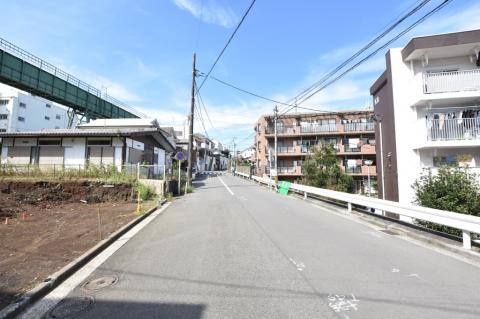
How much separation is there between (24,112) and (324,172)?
5031 cm

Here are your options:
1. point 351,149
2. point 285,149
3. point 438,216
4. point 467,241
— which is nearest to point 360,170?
point 351,149

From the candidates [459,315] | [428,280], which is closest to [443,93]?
[428,280]

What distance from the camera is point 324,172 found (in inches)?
886

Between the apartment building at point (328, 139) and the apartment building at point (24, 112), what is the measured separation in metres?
40.4

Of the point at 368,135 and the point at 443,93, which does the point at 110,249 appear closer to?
the point at 443,93

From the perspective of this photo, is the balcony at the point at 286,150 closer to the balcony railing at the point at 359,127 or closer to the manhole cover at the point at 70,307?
the balcony railing at the point at 359,127

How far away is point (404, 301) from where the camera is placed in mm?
3402

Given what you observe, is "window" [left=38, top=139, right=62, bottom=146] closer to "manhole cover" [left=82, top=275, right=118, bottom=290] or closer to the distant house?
the distant house

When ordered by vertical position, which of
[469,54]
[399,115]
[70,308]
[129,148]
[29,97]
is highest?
[29,97]

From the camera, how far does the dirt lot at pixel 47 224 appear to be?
4419 millimetres

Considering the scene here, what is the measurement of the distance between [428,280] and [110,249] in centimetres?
595

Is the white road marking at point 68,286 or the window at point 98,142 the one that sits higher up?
the window at point 98,142

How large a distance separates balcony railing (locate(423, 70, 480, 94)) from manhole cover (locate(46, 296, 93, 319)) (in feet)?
54.9

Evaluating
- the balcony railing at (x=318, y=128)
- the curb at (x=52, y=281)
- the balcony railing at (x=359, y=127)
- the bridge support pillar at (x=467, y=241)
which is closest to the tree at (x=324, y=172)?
the balcony railing at (x=318, y=128)
